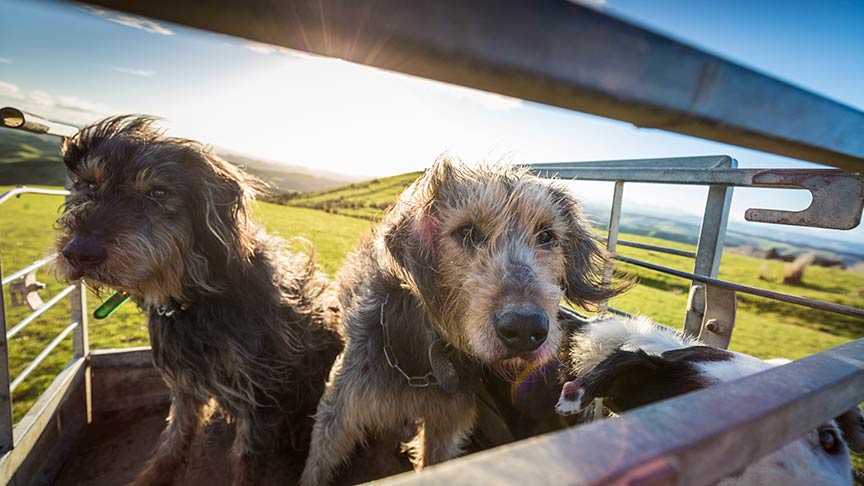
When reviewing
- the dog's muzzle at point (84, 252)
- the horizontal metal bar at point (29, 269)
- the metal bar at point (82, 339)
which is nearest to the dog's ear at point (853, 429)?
the dog's muzzle at point (84, 252)

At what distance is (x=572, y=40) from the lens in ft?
1.26

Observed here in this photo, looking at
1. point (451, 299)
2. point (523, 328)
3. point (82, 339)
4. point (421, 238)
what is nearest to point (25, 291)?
point (82, 339)

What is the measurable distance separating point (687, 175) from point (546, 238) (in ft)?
3.51

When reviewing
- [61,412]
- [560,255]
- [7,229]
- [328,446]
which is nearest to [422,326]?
[560,255]

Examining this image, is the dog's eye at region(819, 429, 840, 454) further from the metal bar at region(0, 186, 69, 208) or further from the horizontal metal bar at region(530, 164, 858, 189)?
the metal bar at region(0, 186, 69, 208)

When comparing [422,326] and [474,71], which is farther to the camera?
[422,326]

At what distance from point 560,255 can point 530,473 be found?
1990mm

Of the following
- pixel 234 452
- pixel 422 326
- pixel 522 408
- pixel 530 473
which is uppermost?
pixel 530 473

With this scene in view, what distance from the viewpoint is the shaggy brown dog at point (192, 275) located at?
7.19 feet

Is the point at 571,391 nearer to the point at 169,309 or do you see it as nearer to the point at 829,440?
the point at 829,440

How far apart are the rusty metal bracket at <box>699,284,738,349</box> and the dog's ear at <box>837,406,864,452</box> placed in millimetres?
948

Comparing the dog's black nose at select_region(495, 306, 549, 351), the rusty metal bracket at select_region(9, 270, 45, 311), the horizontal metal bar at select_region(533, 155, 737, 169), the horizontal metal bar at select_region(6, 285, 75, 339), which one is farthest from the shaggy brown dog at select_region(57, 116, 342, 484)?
the horizontal metal bar at select_region(533, 155, 737, 169)

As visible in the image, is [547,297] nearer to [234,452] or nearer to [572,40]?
[572,40]

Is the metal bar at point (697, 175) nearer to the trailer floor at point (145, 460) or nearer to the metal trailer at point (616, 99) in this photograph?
the metal trailer at point (616, 99)
